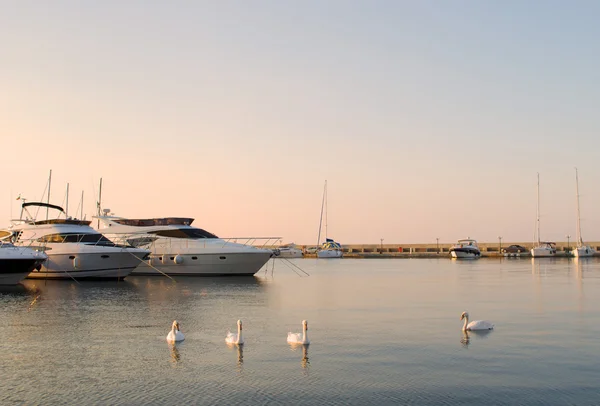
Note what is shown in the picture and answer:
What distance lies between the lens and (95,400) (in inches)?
418

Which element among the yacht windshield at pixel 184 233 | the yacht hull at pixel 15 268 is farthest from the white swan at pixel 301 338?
the yacht windshield at pixel 184 233

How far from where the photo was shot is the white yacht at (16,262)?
105 ft

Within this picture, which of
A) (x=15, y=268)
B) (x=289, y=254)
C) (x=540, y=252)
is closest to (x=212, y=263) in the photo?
(x=15, y=268)

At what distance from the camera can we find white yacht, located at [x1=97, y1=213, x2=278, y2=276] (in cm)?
4184

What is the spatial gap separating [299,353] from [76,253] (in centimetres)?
2688

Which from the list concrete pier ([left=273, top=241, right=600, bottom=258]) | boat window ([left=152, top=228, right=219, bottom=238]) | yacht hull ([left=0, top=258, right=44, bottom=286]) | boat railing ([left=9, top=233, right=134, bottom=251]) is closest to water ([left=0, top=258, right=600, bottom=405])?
yacht hull ([left=0, top=258, right=44, bottom=286])

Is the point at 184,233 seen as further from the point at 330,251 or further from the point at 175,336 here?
the point at 330,251

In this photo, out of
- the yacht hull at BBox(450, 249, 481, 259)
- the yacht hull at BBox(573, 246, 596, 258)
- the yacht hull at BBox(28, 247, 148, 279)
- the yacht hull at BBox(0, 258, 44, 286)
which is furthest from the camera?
the yacht hull at BBox(450, 249, 481, 259)

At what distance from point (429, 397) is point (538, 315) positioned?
12.6m

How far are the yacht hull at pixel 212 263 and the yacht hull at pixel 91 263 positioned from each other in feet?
10.5

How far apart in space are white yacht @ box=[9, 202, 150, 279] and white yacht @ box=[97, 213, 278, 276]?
10.9 feet

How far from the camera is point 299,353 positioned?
14539mm

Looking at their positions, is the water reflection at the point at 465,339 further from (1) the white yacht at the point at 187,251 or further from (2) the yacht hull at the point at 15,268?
(1) the white yacht at the point at 187,251

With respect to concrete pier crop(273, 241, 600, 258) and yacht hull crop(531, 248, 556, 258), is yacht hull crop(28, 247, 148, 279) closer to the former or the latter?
yacht hull crop(531, 248, 556, 258)
